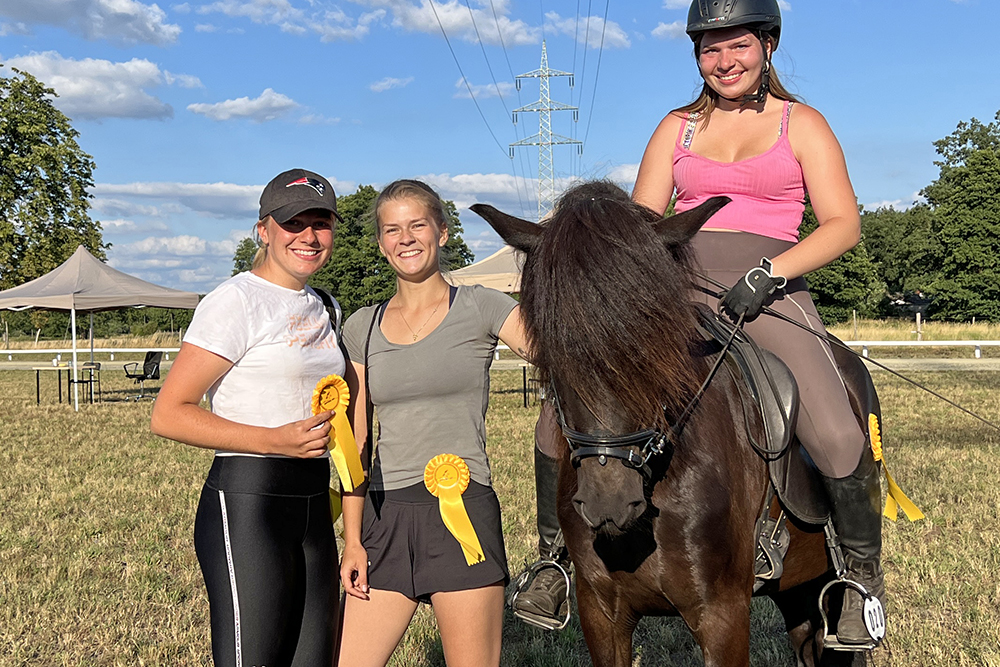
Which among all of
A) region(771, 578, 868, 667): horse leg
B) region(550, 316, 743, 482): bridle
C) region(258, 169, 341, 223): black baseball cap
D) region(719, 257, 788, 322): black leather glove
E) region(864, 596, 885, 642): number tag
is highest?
region(258, 169, 341, 223): black baseball cap

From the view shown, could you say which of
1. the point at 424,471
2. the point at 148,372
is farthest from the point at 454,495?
the point at 148,372

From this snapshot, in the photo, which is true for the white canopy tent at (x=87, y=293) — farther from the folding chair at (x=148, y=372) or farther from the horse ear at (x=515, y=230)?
the horse ear at (x=515, y=230)

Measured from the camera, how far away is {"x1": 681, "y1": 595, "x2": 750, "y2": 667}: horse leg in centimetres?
272

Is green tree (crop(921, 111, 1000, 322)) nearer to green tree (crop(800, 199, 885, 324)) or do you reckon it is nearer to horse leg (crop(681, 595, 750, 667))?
green tree (crop(800, 199, 885, 324))

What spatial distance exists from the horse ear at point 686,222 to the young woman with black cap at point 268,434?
3.94ft

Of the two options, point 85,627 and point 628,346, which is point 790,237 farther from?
point 85,627

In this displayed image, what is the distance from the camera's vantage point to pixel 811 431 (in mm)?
3068

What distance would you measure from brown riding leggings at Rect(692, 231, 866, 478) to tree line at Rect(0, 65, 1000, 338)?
99.0ft

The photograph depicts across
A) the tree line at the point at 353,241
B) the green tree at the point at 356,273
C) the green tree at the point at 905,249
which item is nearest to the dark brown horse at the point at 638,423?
the tree line at the point at 353,241

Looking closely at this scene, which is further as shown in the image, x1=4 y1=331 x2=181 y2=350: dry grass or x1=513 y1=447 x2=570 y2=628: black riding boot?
x1=4 y1=331 x2=181 y2=350: dry grass

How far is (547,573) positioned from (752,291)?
4.67ft

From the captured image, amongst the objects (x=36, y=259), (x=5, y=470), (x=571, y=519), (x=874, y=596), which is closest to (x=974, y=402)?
(x=874, y=596)

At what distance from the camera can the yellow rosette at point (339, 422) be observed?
279 cm

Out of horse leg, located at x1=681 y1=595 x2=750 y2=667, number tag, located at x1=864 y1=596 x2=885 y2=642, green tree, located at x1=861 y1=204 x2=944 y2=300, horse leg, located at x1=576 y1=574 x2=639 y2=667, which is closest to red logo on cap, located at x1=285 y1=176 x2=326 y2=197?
horse leg, located at x1=576 y1=574 x2=639 y2=667
